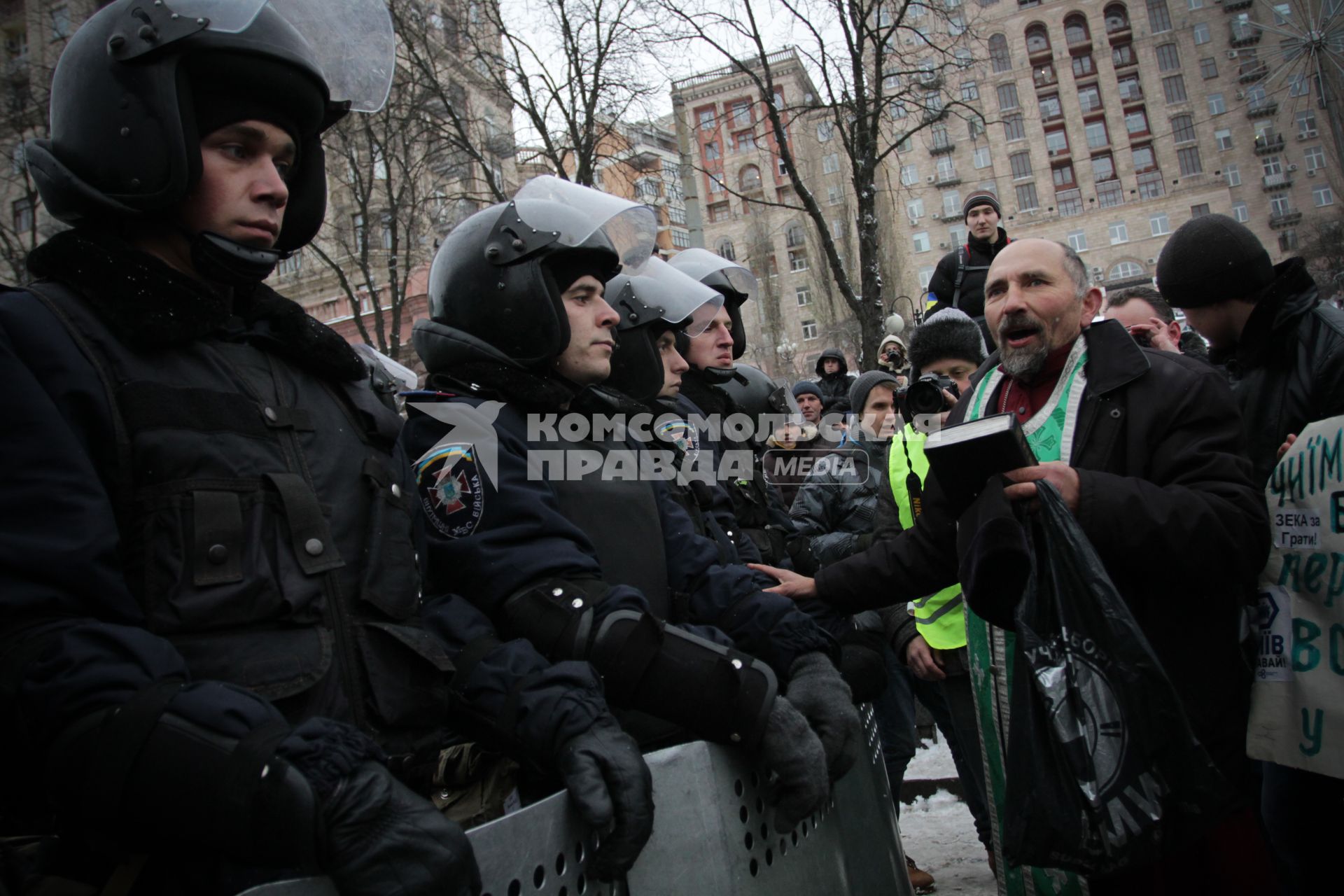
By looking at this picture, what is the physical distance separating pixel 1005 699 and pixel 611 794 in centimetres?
141

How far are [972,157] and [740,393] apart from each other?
5518 centimetres

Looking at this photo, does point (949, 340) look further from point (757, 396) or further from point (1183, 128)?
point (1183, 128)

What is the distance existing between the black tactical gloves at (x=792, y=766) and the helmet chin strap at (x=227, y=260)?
1414 millimetres

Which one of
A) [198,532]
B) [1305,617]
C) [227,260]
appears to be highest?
[227,260]

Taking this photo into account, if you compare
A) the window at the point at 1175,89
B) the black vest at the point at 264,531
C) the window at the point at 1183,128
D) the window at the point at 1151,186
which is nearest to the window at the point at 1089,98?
the window at the point at 1175,89

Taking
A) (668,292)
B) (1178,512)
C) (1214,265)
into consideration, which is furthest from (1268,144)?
(1178,512)

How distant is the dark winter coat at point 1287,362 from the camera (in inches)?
117

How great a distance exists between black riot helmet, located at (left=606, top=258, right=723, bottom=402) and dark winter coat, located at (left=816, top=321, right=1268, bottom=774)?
1.65m

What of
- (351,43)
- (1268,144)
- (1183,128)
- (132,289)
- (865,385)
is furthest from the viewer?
(1183,128)

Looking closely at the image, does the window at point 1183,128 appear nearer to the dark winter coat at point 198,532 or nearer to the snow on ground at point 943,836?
the snow on ground at point 943,836

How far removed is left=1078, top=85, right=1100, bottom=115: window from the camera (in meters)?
55.2

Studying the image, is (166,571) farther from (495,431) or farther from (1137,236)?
(1137,236)

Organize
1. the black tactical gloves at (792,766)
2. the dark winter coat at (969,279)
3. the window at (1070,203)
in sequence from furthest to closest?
the window at (1070,203) → the dark winter coat at (969,279) → the black tactical gloves at (792,766)

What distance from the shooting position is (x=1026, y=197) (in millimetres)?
54625
